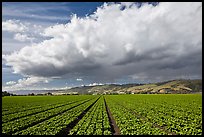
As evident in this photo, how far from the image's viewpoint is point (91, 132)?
19172mm

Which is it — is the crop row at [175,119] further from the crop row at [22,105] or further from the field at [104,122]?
Result: the crop row at [22,105]

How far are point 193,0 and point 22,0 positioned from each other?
434 centimetres

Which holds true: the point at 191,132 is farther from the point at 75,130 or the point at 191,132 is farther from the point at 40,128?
the point at 40,128

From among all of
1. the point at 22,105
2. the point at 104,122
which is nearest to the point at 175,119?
the point at 104,122

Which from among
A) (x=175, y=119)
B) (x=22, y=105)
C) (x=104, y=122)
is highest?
(x=22, y=105)

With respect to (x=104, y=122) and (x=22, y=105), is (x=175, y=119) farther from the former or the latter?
(x=22, y=105)

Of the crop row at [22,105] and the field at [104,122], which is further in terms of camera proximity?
the crop row at [22,105]

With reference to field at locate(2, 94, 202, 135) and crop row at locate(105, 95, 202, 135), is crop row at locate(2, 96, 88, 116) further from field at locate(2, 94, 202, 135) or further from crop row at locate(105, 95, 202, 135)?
crop row at locate(105, 95, 202, 135)

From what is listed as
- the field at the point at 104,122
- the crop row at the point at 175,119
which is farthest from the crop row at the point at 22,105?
the crop row at the point at 175,119

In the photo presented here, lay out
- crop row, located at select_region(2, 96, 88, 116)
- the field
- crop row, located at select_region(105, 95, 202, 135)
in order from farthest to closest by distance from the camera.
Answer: crop row, located at select_region(2, 96, 88, 116) < crop row, located at select_region(105, 95, 202, 135) < the field

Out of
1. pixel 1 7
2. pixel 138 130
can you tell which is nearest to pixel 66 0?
pixel 1 7

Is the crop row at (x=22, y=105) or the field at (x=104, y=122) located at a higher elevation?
the crop row at (x=22, y=105)

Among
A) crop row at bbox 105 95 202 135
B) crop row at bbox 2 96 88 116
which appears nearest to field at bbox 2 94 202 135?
crop row at bbox 105 95 202 135

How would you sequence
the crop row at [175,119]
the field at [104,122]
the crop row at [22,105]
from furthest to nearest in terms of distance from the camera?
the crop row at [22,105] < the crop row at [175,119] < the field at [104,122]
